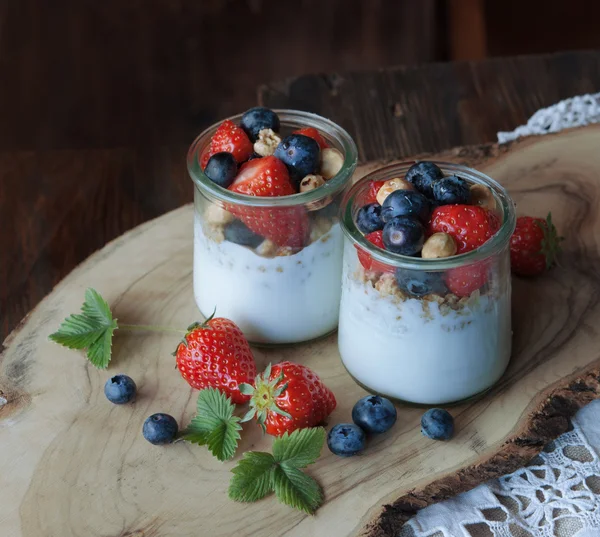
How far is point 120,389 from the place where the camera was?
153cm

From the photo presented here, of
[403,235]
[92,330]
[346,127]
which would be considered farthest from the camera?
[346,127]

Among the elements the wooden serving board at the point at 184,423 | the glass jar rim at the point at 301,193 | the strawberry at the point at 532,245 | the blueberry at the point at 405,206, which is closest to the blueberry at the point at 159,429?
the wooden serving board at the point at 184,423

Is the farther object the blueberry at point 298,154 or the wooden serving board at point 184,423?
the blueberry at point 298,154

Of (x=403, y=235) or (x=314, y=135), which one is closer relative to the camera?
(x=403, y=235)

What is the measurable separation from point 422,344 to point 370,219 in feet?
0.67

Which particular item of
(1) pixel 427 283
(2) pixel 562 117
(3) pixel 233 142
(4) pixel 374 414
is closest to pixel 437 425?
(4) pixel 374 414

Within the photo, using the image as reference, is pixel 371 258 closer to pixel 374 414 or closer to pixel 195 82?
pixel 374 414

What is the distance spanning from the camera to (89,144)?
3434mm

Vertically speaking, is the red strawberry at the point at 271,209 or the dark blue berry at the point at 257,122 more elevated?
the dark blue berry at the point at 257,122

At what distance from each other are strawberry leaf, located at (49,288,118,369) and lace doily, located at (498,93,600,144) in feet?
3.45

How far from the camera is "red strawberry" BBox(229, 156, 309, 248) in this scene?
4.85 ft

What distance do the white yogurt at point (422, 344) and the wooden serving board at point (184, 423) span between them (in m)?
0.05

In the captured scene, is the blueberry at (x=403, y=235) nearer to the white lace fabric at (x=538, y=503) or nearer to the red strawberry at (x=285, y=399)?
the red strawberry at (x=285, y=399)

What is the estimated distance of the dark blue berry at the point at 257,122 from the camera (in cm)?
159
